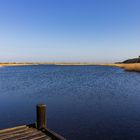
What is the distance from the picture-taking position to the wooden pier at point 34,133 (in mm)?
9945

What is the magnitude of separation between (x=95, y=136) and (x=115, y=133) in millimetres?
1294

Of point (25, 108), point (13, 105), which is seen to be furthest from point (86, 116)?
point (13, 105)

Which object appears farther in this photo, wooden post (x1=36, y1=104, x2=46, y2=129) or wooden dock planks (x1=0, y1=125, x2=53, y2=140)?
wooden post (x1=36, y1=104, x2=46, y2=129)

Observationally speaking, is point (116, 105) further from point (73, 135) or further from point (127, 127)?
point (73, 135)

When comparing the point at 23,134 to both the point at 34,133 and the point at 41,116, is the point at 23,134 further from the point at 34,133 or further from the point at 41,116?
the point at 41,116

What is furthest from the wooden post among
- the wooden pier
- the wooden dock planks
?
the wooden dock planks

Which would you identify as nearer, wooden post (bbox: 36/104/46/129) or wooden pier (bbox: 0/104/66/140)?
wooden pier (bbox: 0/104/66/140)

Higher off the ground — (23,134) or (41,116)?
(41,116)

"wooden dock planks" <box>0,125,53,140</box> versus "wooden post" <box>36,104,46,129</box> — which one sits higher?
"wooden post" <box>36,104,46,129</box>

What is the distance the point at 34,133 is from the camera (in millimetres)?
10492

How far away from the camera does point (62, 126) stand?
1427 cm

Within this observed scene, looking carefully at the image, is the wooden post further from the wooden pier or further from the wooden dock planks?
the wooden dock planks

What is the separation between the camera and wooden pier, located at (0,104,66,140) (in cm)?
995

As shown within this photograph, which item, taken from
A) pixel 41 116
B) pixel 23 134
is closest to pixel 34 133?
pixel 23 134
